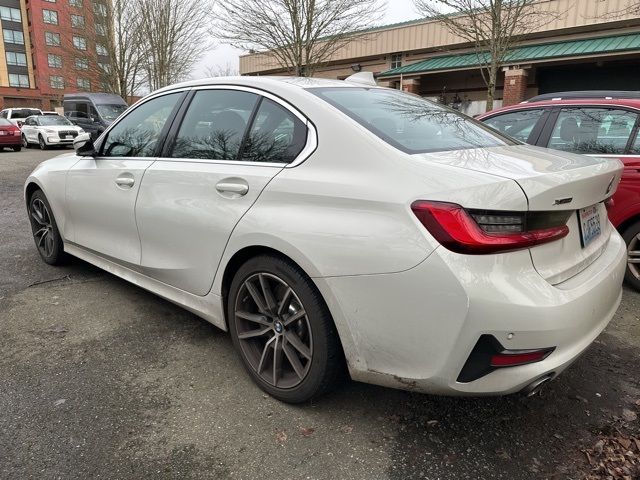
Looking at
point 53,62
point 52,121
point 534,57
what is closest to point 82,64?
point 52,121

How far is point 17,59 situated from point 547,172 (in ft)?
252

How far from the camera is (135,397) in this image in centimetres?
256

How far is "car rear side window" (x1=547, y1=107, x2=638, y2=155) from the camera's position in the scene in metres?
4.11

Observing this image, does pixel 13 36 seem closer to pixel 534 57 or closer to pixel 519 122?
Answer: pixel 534 57

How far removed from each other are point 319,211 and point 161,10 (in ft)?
84.2

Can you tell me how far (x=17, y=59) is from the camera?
63.4m

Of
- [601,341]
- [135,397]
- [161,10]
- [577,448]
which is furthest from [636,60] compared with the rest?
[161,10]

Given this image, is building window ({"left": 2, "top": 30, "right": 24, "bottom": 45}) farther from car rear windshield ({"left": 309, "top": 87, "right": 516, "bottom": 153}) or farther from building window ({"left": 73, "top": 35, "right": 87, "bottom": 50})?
car rear windshield ({"left": 309, "top": 87, "right": 516, "bottom": 153})

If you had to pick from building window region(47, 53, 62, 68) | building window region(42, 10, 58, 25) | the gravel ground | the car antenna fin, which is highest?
building window region(42, 10, 58, 25)

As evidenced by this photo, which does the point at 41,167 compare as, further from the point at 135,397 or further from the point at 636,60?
the point at 636,60

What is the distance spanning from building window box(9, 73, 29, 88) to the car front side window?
238 ft

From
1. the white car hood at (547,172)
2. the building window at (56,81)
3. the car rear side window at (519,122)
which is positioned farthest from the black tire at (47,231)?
the building window at (56,81)

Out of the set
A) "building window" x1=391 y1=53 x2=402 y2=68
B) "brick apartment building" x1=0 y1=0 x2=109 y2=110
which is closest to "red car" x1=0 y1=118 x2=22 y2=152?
"building window" x1=391 y1=53 x2=402 y2=68

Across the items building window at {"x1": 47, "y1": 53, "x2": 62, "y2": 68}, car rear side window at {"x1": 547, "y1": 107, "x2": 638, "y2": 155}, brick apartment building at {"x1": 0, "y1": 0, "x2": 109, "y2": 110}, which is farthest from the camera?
building window at {"x1": 47, "y1": 53, "x2": 62, "y2": 68}
